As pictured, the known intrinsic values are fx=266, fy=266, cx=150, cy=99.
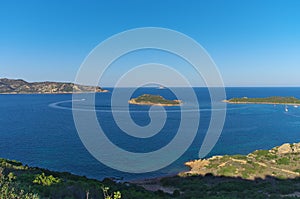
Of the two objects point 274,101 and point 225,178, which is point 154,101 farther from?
point 225,178

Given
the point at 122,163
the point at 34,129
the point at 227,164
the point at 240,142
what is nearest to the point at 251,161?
the point at 227,164

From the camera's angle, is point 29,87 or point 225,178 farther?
point 29,87

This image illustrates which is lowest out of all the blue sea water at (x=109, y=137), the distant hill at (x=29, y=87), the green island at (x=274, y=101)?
the blue sea water at (x=109, y=137)

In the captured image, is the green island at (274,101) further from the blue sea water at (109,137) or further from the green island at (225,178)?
the green island at (225,178)

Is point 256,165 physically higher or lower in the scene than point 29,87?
lower

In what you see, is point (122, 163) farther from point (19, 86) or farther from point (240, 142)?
point (19, 86)

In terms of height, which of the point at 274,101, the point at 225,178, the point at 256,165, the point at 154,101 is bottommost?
the point at 225,178

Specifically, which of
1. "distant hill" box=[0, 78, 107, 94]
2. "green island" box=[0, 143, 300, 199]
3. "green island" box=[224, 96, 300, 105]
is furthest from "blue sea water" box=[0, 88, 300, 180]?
"distant hill" box=[0, 78, 107, 94]

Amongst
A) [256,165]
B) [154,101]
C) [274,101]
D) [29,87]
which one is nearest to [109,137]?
[256,165]

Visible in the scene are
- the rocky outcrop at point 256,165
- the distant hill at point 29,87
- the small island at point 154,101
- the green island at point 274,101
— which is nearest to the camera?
the rocky outcrop at point 256,165

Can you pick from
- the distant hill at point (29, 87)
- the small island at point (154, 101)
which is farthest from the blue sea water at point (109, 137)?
the distant hill at point (29, 87)

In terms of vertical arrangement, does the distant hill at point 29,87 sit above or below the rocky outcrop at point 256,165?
above

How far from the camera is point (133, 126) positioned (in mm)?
46906

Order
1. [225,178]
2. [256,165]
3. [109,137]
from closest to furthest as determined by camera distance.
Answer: [225,178], [256,165], [109,137]
